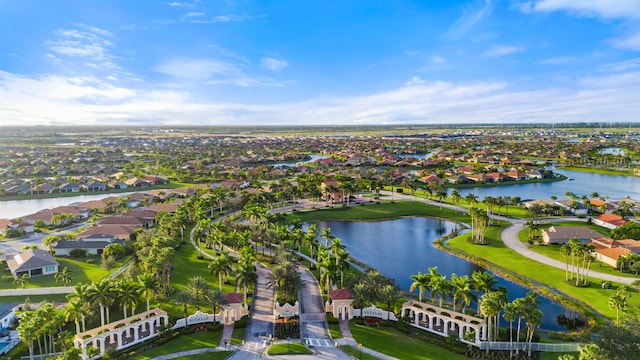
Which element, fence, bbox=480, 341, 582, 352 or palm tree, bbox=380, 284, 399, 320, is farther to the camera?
palm tree, bbox=380, 284, 399, 320

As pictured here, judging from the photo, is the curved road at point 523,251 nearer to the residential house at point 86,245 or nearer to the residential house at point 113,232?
the residential house at point 113,232

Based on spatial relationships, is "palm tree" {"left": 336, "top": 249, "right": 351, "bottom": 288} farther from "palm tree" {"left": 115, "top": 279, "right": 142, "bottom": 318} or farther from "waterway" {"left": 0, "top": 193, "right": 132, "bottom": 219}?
"waterway" {"left": 0, "top": 193, "right": 132, "bottom": 219}

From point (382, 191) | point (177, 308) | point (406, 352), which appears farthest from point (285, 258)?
Result: point (382, 191)

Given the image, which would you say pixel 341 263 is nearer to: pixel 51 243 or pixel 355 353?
pixel 355 353

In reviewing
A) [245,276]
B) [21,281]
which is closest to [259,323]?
[245,276]

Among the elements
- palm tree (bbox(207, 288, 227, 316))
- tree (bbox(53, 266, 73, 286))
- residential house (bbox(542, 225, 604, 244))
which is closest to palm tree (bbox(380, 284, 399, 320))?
palm tree (bbox(207, 288, 227, 316))

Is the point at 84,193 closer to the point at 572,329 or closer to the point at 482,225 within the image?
the point at 482,225
